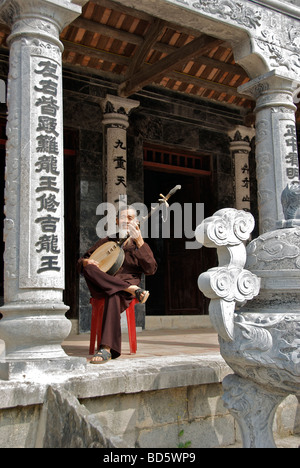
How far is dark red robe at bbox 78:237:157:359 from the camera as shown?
4.30 metres

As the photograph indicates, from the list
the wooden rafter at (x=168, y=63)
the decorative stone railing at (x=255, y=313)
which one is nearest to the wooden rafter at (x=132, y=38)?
the wooden rafter at (x=168, y=63)

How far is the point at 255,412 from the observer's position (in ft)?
10.3

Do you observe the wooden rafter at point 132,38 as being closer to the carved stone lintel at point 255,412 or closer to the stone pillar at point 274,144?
the stone pillar at point 274,144

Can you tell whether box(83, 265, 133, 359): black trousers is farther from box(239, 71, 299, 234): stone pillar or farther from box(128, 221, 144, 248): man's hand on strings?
box(239, 71, 299, 234): stone pillar

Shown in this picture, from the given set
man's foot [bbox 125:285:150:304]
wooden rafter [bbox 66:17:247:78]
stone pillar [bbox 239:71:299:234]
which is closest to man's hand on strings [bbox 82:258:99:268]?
man's foot [bbox 125:285:150:304]

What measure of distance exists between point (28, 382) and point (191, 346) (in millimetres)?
2641

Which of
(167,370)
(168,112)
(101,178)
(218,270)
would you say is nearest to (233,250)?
(218,270)

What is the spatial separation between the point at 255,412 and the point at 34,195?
2.18 meters

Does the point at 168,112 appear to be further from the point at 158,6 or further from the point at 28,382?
the point at 28,382

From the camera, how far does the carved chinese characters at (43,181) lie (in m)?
3.85

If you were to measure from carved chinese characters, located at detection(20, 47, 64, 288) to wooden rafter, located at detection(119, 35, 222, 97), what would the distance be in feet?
9.19

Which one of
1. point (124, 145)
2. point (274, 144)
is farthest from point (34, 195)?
point (124, 145)

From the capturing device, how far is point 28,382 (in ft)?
11.4

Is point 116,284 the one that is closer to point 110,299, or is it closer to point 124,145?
point 110,299
